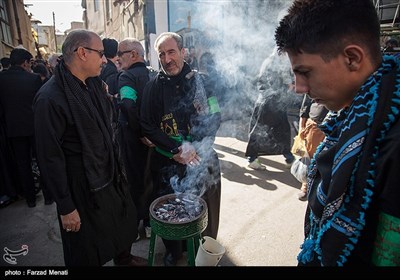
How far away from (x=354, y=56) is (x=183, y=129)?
2170 mm

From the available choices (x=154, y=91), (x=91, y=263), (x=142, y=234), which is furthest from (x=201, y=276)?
(x=142, y=234)

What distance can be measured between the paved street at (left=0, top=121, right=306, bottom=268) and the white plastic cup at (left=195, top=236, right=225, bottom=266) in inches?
30.3

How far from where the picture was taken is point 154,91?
10.1 ft

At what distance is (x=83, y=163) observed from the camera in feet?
7.43

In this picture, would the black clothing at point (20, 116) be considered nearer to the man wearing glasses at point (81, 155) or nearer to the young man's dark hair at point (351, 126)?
the man wearing glasses at point (81, 155)

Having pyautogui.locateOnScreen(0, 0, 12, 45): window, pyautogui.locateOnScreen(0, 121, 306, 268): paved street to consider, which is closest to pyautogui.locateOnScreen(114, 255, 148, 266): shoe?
pyautogui.locateOnScreen(0, 121, 306, 268): paved street

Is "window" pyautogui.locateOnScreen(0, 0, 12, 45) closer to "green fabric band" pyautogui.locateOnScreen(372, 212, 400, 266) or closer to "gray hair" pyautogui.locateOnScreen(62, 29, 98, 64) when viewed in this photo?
"gray hair" pyautogui.locateOnScreen(62, 29, 98, 64)

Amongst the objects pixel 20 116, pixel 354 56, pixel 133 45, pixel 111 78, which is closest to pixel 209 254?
pixel 354 56

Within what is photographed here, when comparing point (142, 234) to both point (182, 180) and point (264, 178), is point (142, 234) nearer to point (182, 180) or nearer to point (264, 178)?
point (182, 180)

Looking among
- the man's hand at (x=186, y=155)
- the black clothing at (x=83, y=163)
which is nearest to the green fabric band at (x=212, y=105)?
the man's hand at (x=186, y=155)

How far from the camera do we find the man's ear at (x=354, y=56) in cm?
101

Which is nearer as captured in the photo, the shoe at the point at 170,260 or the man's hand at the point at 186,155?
the man's hand at the point at 186,155

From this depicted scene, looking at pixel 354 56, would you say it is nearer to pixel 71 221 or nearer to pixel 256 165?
pixel 71 221

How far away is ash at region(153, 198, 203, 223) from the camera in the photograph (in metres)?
2.50
